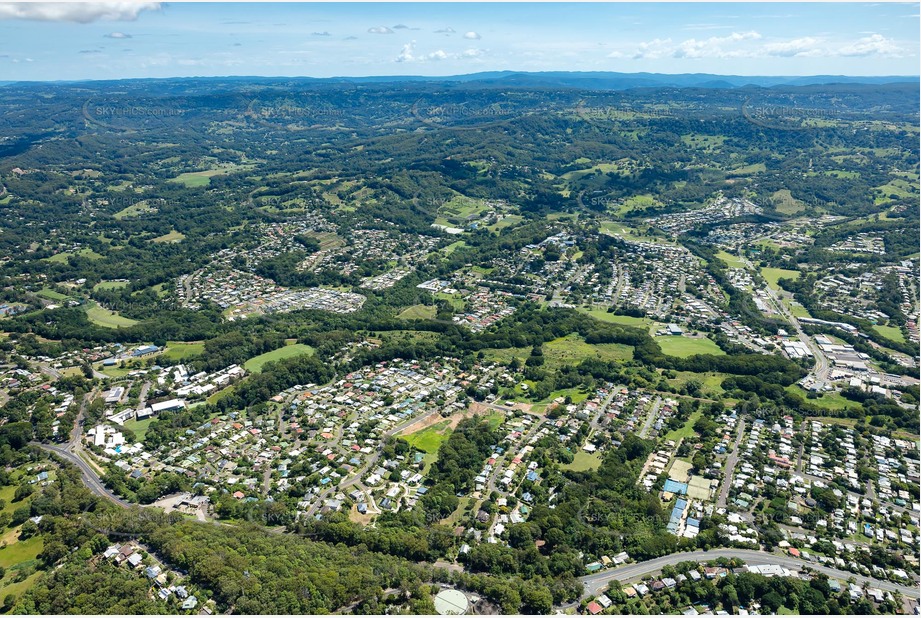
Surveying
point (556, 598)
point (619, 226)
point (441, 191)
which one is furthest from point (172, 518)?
point (441, 191)

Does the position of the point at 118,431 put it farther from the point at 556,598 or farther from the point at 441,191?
the point at 441,191

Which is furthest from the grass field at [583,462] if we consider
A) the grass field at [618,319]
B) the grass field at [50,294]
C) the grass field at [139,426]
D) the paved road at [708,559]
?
the grass field at [50,294]

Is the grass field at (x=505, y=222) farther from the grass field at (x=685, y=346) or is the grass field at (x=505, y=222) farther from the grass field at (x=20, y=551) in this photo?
the grass field at (x=20, y=551)

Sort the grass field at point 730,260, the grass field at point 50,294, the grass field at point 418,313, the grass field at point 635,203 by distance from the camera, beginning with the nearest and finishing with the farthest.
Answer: the grass field at point 418,313 → the grass field at point 50,294 → the grass field at point 730,260 → the grass field at point 635,203

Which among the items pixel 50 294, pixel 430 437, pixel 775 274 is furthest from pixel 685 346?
pixel 50 294

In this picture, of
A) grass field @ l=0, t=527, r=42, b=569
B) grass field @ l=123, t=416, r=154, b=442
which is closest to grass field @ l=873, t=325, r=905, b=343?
grass field @ l=123, t=416, r=154, b=442

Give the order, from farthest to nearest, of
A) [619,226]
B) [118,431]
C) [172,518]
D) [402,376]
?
1. [619,226]
2. [402,376]
3. [118,431]
4. [172,518]

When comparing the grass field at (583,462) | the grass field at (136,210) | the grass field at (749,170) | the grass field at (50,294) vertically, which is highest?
the grass field at (749,170)

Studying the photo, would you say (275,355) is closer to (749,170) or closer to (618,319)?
(618,319)
